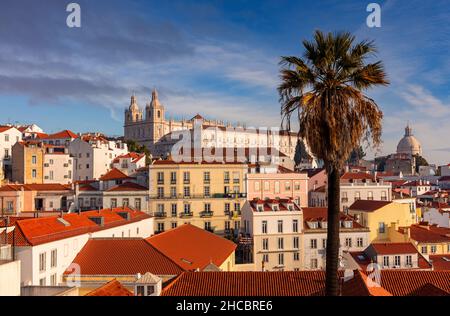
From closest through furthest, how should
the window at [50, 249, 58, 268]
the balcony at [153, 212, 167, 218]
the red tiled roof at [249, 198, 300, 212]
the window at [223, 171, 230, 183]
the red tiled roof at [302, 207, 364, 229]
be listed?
1. the window at [50, 249, 58, 268]
2. the red tiled roof at [249, 198, 300, 212]
3. the red tiled roof at [302, 207, 364, 229]
4. the balcony at [153, 212, 167, 218]
5. the window at [223, 171, 230, 183]

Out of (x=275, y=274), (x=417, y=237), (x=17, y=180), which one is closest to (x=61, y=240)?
(x=275, y=274)

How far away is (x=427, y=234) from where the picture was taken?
4788 cm

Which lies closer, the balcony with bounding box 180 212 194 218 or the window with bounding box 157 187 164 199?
the balcony with bounding box 180 212 194 218

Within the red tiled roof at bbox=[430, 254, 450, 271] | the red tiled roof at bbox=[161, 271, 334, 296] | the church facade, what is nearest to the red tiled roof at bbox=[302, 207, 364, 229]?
the red tiled roof at bbox=[430, 254, 450, 271]

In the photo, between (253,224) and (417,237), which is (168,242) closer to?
(253,224)

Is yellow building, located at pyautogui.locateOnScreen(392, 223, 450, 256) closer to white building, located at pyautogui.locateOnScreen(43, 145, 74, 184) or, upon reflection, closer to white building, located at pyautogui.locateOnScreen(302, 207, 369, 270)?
white building, located at pyautogui.locateOnScreen(302, 207, 369, 270)

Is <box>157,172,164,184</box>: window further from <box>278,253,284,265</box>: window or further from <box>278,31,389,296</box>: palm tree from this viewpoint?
<box>278,31,389,296</box>: palm tree

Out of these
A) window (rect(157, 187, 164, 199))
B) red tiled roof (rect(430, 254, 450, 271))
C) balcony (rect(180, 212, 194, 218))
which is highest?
window (rect(157, 187, 164, 199))

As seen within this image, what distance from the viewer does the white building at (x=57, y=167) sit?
277 ft

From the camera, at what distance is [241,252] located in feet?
150

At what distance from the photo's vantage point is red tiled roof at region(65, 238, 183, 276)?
27.0 m

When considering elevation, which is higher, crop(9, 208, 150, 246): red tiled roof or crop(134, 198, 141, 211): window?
crop(9, 208, 150, 246): red tiled roof

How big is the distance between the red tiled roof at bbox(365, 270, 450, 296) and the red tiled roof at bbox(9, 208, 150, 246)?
1780 centimetres

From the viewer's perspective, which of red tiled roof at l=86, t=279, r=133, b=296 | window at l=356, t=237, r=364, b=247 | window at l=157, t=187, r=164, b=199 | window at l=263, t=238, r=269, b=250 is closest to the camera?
red tiled roof at l=86, t=279, r=133, b=296
